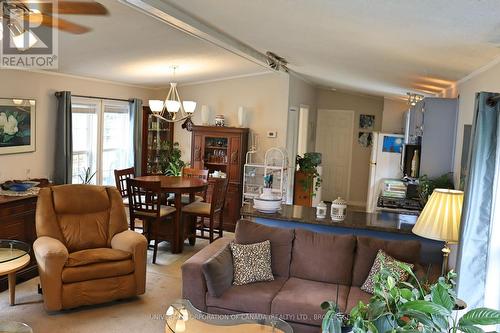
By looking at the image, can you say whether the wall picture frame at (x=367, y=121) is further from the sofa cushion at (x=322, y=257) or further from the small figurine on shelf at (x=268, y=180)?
the sofa cushion at (x=322, y=257)

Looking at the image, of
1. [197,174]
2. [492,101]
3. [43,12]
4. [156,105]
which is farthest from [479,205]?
[197,174]

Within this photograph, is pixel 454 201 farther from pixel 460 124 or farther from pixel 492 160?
pixel 460 124

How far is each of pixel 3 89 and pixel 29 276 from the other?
1979mm

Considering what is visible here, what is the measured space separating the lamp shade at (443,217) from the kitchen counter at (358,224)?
1126 millimetres

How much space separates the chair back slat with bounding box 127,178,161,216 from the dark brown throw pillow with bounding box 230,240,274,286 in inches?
69.7

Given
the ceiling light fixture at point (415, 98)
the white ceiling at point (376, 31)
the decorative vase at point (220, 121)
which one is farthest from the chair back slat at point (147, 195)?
the ceiling light fixture at point (415, 98)

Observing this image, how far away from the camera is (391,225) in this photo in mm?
4094

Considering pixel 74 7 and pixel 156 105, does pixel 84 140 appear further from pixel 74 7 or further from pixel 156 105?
pixel 74 7

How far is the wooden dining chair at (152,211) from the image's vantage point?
5430mm

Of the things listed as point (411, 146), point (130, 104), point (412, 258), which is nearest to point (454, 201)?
point (412, 258)

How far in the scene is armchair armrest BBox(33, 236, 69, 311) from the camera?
3848mm

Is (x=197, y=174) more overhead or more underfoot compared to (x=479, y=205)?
more underfoot

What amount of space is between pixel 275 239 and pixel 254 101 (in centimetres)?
394

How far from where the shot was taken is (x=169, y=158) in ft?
25.8
